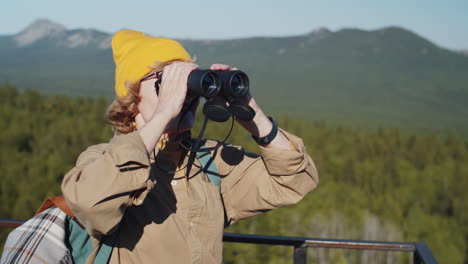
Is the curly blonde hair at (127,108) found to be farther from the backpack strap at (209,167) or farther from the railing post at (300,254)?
the railing post at (300,254)

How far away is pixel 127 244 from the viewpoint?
1.19 m

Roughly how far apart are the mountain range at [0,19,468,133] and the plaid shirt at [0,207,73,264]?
38168 mm

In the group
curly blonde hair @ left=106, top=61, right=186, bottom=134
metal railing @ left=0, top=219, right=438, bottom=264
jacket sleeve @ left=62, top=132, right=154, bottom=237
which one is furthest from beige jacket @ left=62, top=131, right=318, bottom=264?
metal railing @ left=0, top=219, right=438, bottom=264

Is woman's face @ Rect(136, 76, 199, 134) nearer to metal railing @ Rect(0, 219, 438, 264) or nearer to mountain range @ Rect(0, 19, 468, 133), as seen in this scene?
metal railing @ Rect(0, 219, 438, 264)

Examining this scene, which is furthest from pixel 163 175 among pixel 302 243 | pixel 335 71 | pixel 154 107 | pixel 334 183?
pixel 335 71

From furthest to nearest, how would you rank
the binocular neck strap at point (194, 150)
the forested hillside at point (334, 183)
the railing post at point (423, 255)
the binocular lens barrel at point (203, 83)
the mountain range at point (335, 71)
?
the mountain range at point (335, 71) → the forested hillside at point (334, 183) → the railing post at point (423, 255) → the binocular neck strap at point (194, 150) → the binocular lens barrel at point (203, 83)

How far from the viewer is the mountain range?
43.3 m

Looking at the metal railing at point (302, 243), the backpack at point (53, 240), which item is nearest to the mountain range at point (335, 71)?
the metal railing at point (302, 243)

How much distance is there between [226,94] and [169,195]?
0.27 metres

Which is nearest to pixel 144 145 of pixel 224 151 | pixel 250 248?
pixel 224 151

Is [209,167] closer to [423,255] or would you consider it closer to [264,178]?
[264,178]

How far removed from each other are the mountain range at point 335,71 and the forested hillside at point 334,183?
2107cm

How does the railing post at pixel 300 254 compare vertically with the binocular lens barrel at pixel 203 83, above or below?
below

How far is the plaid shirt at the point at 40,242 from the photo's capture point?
1.12 metres
